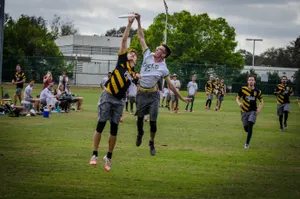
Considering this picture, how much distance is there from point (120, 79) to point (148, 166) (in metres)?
2.40

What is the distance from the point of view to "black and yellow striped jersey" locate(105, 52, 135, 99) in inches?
464

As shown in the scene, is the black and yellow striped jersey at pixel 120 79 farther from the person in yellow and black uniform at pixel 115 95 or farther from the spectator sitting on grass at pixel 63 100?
the spectator sitting on grass at pixel 63 100

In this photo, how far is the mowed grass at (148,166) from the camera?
10352mm

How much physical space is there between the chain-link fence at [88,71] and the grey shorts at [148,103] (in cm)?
5078

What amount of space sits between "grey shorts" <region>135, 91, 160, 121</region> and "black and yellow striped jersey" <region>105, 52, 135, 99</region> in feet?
A: 6.16

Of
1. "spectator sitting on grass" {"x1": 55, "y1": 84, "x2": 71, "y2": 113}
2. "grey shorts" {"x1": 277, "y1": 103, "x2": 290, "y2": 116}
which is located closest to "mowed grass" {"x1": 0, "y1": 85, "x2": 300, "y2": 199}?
"grey shorts" {"x1": 277, "y1": 103, "x2": 290, "y2": 116}

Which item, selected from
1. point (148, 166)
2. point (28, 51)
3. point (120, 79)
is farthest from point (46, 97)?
point (28, 51)

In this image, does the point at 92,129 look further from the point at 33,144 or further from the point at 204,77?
the point at 204,77

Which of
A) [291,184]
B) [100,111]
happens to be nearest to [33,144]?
[100,111]

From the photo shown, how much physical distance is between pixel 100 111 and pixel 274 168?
4506 mm

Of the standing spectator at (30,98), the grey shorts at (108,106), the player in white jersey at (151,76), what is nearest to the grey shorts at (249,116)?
the player in white jersey at (151,76)

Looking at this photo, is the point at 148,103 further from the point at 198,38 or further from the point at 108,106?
the point at 198,38

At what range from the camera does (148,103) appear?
45.3 feet

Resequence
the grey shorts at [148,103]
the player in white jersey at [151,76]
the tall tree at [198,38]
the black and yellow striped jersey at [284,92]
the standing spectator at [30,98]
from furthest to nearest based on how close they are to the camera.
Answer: the tall tree at [198,38], the standing spectator at [30,98], the black and yellow striped jersey at [284,92], the grey shorts at [148,103], the player in white jersey at [151,76]
